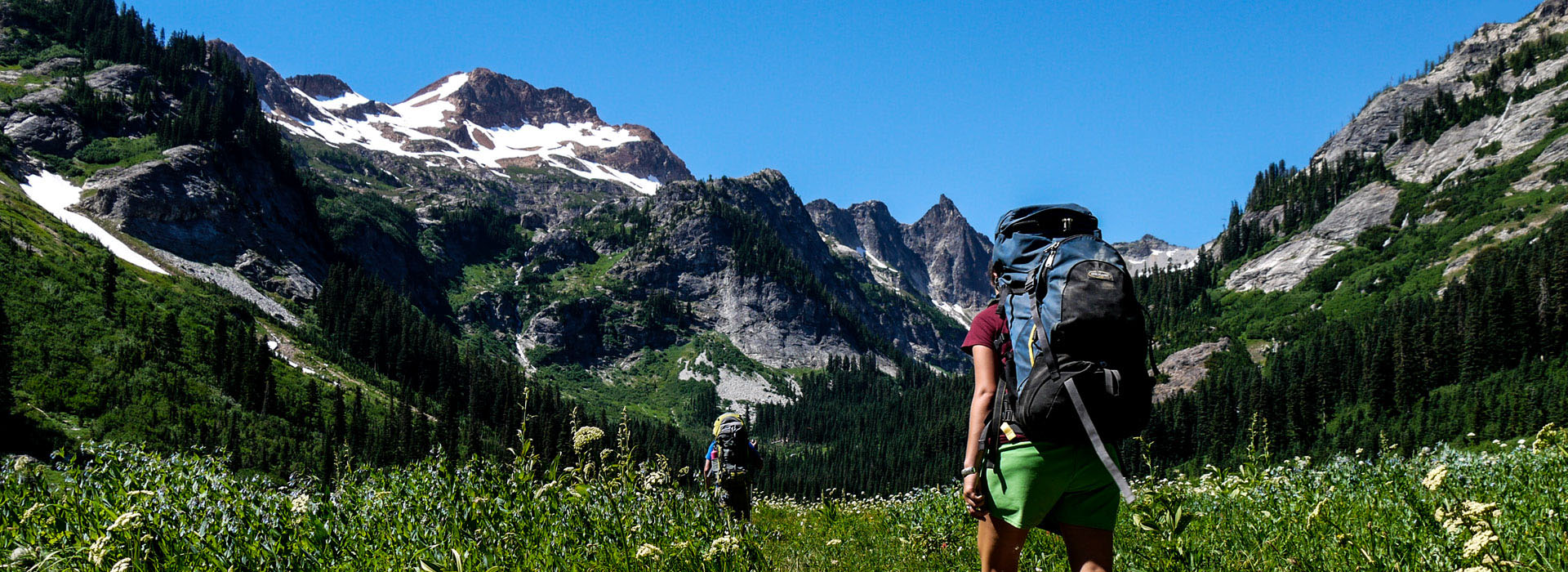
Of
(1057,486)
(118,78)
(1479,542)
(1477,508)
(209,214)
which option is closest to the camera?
(1479,542)

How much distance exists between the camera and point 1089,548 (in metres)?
4.48

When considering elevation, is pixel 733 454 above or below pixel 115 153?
below

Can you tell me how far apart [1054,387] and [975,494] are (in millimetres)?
1140

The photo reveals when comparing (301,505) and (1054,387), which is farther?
(301,505)

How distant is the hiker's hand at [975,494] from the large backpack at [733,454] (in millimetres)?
7182

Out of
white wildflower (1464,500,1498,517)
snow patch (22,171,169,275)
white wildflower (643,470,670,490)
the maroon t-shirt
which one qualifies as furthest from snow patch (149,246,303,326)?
white wildflower (1464,500,1498,517)

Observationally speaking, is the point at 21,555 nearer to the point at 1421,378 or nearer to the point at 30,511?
the point at 30,511

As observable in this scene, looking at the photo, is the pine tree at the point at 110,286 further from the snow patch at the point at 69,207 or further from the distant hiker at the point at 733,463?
the distant hiker at the point at 733,463

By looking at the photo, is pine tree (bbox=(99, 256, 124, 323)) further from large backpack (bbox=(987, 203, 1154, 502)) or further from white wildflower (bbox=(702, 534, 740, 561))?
large backpack (bbox=(987, 203, 1154, 502))

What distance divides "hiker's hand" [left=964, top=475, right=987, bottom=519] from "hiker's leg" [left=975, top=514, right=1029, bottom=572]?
64 millimetres

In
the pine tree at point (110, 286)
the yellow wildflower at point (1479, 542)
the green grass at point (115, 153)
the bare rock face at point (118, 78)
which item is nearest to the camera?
the yellow wildflower at point (1479, 542)

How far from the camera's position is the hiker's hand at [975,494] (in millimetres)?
4902

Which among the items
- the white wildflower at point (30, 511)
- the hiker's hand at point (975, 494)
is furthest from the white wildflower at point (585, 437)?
the white wildflower at point (30, 511)

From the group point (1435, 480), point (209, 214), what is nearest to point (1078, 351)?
point (1435, 480)
